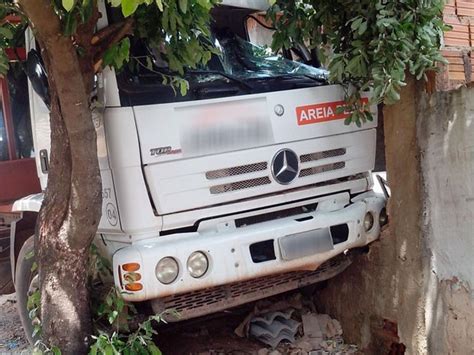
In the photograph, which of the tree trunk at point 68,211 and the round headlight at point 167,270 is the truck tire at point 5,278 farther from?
the round headlight at point 167,270

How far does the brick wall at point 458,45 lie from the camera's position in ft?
11.0

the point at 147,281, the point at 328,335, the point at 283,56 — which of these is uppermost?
the point at 283,56

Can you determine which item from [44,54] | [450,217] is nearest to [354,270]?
[450,217]

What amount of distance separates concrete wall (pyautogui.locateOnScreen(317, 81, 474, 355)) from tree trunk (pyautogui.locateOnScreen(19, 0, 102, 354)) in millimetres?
1987

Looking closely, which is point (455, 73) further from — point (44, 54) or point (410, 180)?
point (44, 54)

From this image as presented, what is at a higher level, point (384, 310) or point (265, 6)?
point (265, 6)

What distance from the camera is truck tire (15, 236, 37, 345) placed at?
4.00 meters

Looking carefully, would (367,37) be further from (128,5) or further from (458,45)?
(128,5)

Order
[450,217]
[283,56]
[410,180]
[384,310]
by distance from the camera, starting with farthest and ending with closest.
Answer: [283,56]
[384,310]
[410,180]
[450,217]

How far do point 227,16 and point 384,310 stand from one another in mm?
2392

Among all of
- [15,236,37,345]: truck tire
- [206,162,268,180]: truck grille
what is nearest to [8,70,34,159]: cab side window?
[15,236,37,345]: truck tire

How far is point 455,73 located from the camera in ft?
11.1

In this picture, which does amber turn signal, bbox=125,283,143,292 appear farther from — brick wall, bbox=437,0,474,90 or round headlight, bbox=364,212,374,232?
brick wall, bbox=437,0,474,90

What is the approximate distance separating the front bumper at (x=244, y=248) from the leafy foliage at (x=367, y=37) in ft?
2.36
